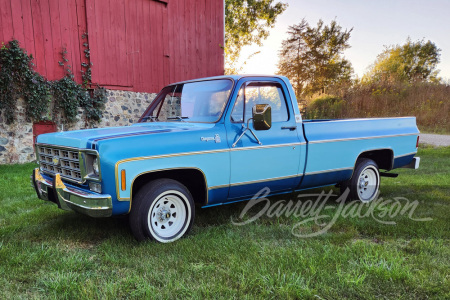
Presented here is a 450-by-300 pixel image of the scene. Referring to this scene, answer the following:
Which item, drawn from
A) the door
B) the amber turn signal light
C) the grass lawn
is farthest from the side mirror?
the amber turn signal light

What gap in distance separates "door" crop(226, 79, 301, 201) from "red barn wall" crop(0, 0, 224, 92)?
7.23m

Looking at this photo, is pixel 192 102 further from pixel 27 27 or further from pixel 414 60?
pixel 414 60

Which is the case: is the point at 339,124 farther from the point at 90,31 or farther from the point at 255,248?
the point at 90,31

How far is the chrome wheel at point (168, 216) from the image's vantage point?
3.28 metres

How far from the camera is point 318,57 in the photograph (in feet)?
116

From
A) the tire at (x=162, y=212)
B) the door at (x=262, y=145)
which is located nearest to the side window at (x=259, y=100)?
the door at (x=262, y=145)

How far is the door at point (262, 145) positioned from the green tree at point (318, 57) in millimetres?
31994

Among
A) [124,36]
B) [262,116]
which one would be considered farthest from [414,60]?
[262,116]

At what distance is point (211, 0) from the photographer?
12.5 metres

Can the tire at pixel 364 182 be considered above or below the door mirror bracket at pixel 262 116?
below

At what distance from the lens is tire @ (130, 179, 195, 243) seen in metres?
3.16

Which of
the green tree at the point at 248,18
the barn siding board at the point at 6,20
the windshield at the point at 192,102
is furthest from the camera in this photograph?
the green tree at the point at 248,18

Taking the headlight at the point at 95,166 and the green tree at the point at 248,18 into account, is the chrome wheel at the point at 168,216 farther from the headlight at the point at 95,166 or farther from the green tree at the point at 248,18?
the green tree at the point at 248,18

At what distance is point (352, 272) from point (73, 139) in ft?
9.38
